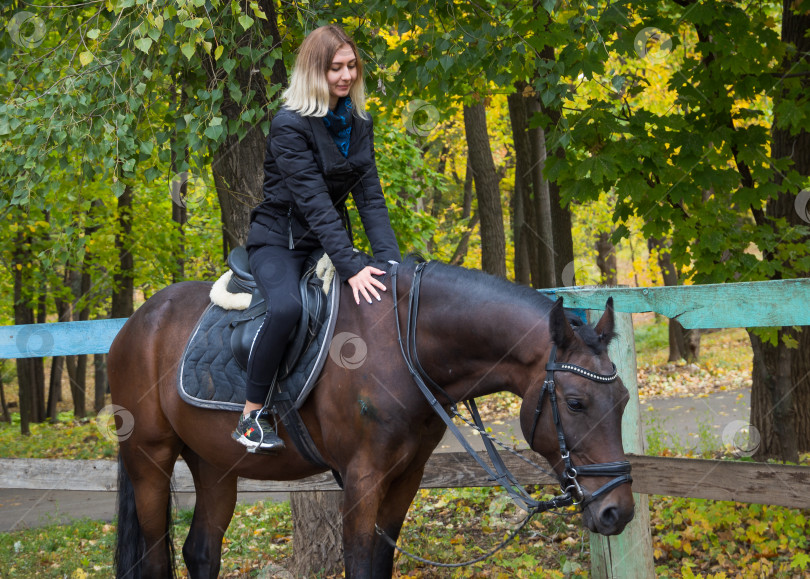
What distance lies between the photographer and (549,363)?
10.1 feet

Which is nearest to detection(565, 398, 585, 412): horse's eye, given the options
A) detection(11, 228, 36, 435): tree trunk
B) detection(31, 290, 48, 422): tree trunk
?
detection(11, 228, 36, 435): tree trunk

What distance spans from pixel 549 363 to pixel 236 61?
323cm

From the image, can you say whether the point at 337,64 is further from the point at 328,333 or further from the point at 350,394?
the point at 350,394

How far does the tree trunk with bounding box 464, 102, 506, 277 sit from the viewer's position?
45.6 ft

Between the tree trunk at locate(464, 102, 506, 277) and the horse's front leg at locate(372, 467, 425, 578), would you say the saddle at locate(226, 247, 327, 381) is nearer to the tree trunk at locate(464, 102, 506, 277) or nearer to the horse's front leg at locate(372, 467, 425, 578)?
the horse's front leg at locate(372, 467, 425, 578)

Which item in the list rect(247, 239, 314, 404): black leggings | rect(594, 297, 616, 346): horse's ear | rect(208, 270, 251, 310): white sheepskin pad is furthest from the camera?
rect(208, 270, 251, 310): white sheepskin pad

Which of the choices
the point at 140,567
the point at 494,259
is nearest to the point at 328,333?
the point at 140,567

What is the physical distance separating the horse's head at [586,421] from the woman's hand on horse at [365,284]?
2.85 ft

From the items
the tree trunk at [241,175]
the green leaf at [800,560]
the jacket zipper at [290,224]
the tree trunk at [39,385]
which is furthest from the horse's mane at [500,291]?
the tree trunk at [39,385]

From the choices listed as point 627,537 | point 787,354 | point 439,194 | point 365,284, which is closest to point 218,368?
point 365,284

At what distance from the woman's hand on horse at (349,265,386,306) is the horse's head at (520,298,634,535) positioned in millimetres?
870

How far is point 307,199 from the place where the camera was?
3.55 metres

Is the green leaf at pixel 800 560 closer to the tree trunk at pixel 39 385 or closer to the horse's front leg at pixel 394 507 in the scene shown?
the horse's front leg at pixel 394 507

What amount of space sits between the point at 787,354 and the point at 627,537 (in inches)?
140
